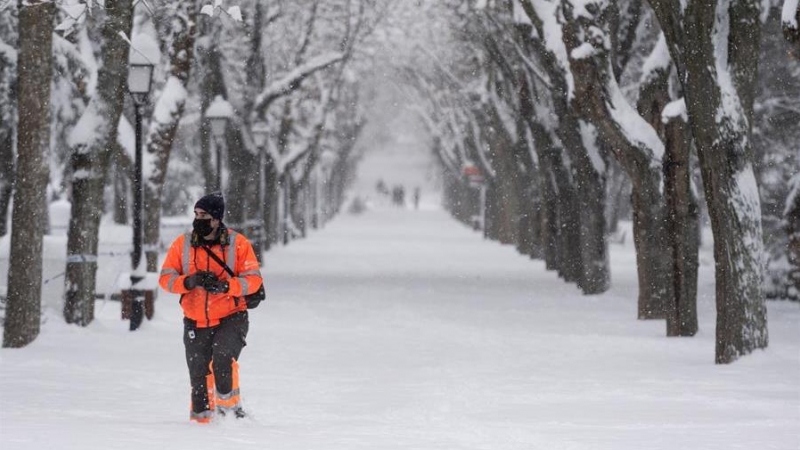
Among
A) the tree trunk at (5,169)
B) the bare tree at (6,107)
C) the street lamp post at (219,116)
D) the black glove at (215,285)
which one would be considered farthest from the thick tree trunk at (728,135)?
the tree trunk at (5,169)

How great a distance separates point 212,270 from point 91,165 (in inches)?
332

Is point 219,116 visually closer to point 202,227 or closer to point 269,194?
point 269,194

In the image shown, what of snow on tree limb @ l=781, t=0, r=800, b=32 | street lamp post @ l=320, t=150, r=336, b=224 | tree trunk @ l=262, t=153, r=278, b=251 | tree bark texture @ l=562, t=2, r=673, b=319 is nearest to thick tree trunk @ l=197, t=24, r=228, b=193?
tree trunk @ l=262, t=153, r=278, b=251

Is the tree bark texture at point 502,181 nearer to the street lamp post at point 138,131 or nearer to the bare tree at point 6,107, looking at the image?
the bare tree at point 6,107

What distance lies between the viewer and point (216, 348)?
31.1 feet

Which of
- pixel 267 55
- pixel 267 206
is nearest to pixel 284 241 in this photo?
pixel 267 206

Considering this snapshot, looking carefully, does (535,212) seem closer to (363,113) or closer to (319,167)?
(319,167)

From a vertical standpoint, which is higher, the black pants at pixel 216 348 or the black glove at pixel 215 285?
the black glove at pixel 215 285

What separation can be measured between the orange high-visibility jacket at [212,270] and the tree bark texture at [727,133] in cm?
628

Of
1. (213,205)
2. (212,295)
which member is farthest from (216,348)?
(213,205)

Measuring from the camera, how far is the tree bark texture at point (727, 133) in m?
14.1

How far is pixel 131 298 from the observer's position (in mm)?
18797

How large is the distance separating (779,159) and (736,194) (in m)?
12.4

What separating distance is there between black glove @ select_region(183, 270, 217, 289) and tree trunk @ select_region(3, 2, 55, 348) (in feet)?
21.2
